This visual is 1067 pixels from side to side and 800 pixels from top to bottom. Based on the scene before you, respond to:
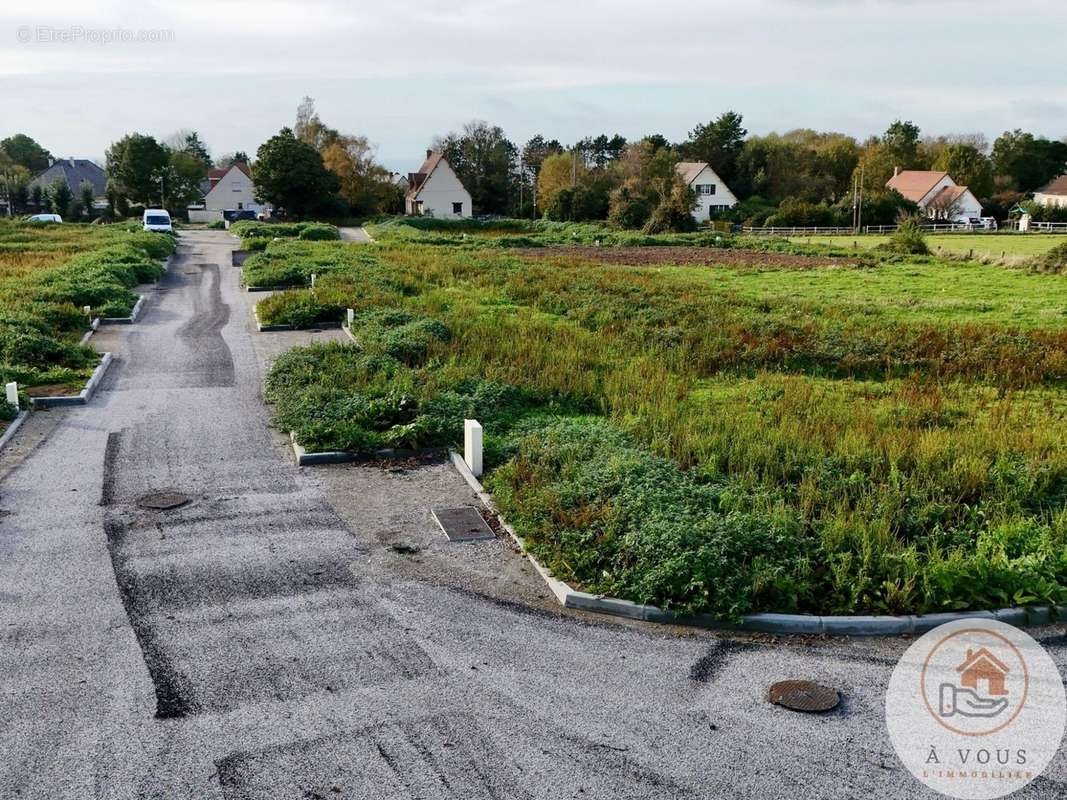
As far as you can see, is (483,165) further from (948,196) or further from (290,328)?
(290,328)

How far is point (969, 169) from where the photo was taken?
8844cm

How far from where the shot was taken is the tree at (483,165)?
85188 mm

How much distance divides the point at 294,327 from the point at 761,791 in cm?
1984

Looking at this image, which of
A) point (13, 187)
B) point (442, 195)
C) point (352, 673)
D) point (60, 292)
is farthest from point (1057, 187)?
point (13, 187)

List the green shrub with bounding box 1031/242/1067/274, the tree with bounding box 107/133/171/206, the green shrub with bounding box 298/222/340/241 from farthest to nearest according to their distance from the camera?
the tree with bounding box 107/133/171/206, the green shrub with bounding box 298/222/340/241, the green shrub with bounding box 1031/242/1067/274

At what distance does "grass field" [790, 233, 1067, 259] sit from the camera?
5353 centimetres

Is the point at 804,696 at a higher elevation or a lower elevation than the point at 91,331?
lower

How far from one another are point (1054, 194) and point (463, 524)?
300ft

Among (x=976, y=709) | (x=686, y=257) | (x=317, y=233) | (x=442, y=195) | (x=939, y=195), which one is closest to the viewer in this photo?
(x=976, y=709)

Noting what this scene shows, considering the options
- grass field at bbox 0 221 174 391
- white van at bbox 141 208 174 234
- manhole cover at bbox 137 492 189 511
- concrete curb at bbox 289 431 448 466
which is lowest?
manhole cover at bbox 137 492 189 511

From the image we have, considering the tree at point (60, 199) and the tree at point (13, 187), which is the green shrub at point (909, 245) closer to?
the tree at point (60, 199)

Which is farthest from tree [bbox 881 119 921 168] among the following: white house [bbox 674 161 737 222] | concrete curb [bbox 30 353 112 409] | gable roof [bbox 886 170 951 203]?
concrete curb [bbox 30 353 112 409]

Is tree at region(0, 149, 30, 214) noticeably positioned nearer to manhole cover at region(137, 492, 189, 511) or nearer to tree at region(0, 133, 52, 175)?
tree at region(0, 133, 52, 175)

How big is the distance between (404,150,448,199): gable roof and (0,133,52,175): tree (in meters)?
57.5
